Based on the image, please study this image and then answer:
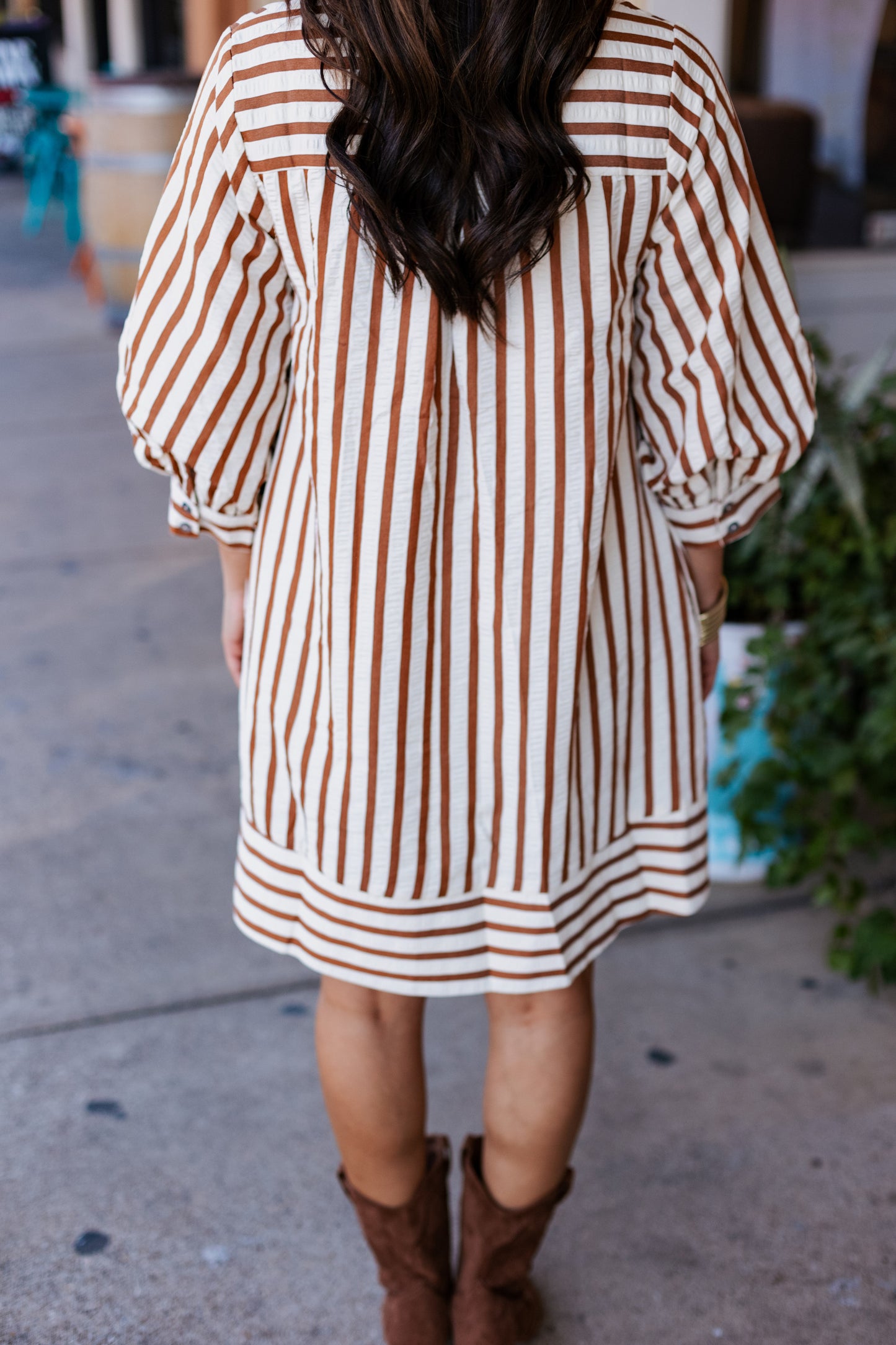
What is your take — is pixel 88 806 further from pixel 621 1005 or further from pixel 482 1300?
pixel 482 1300

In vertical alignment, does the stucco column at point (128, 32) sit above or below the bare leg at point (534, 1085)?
above

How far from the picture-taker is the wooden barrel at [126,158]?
5.71 metres

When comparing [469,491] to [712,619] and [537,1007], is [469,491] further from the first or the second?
[537,1007]

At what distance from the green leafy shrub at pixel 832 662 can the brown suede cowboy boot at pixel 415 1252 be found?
90 centimetres

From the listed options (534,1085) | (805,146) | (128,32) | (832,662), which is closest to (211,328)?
(534,1085)

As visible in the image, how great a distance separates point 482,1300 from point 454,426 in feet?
3.34

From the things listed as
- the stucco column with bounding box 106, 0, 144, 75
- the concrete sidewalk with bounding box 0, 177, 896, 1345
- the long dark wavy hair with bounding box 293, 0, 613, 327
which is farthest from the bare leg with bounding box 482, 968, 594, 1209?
the stucco column with bounding box 106, 0, 144, 75

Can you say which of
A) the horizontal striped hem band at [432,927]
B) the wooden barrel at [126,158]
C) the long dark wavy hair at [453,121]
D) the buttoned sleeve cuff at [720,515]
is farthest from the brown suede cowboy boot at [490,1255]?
the wooden barrel at [126,158]

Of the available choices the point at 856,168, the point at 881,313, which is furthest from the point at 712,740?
the point at 856,168

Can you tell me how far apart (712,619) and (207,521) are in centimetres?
57

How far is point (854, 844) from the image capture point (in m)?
2.03

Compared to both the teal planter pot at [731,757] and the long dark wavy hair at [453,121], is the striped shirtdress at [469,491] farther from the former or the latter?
the teal planter pot at [731,757]

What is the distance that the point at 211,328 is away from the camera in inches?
43.2

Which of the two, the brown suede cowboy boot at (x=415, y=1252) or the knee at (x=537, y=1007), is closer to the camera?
the knee at (x=537, y=1007)
